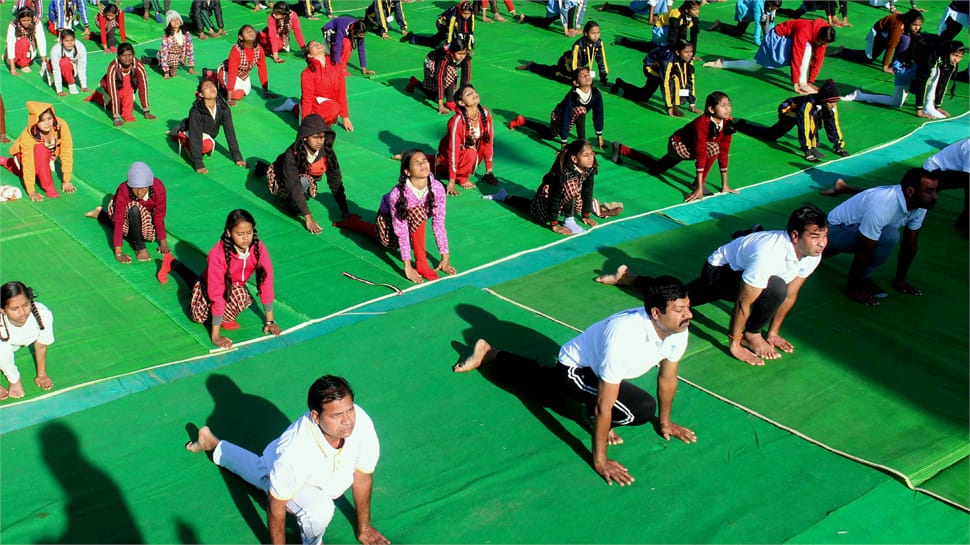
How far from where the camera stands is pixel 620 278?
276 inches

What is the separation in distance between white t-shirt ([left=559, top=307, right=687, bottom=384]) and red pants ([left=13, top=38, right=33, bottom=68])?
10543 mm

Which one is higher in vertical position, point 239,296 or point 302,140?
point 302,140

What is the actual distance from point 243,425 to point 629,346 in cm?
217

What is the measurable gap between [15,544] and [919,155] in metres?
9.80

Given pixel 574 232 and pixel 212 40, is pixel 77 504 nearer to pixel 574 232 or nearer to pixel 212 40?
pixel 574 232

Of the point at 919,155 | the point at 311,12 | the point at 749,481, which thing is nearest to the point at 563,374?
the point at 749,481

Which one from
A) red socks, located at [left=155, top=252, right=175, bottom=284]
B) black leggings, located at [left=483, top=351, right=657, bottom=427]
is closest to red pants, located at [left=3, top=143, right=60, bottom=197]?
red socks, located at [left=155, top=252, right=175, bottom=284]

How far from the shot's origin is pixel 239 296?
20.5ft

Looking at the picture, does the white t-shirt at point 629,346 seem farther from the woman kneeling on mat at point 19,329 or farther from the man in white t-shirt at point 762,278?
the woman kneeling on mat at point 19,329

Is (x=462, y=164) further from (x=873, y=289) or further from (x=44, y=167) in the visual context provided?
(x=873, y=289)

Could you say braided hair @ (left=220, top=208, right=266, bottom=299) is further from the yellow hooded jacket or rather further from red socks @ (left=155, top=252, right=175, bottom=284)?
the yellow hooded jacket

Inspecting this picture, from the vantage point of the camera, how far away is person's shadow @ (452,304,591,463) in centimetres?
515

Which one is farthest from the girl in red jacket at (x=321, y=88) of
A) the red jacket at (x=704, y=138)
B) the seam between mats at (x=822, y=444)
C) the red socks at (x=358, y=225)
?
the seam between mats at (x=822, y=444)

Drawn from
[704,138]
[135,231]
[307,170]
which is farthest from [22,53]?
[704,138]
